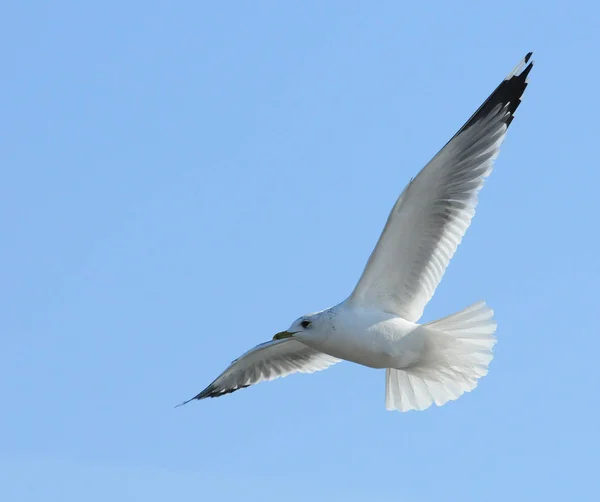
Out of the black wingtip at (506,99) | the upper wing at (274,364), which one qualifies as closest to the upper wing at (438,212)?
the black wingtip at (506,99)

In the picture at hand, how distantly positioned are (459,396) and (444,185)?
1.42 m

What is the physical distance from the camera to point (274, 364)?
8891 mm

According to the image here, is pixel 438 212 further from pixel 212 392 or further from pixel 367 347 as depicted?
pixel 212 392

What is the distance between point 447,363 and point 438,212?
0.98 metres

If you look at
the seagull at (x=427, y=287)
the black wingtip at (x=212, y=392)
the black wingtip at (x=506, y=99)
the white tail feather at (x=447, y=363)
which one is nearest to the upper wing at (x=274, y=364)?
the black wingtip at (x=212, y=392)

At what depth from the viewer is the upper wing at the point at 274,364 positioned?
8.74m

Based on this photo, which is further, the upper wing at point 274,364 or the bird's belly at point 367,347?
the upper wing at point 274,364

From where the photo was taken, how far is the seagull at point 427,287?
7.29 m

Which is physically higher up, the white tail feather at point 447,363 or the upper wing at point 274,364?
the upper wing at point 274,364

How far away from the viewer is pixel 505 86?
7.47m

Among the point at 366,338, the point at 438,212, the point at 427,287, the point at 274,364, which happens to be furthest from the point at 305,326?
the point at 274,364

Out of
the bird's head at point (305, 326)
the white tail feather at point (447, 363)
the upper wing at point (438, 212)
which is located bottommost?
the white tail feather at point (447, 363)

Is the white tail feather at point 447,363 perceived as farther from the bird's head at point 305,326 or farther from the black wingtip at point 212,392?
the black wingtip at point 212,392

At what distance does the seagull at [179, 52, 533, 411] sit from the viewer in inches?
287
